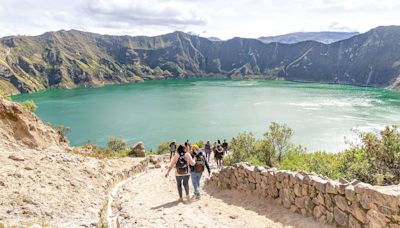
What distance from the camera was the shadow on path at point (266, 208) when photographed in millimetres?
11474

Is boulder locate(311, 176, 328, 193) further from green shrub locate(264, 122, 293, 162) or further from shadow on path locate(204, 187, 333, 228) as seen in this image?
green shrub locate(264, 122, 293, 162)

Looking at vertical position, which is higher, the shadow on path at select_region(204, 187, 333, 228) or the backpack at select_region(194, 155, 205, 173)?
the backpack at select_region(194, 155, 205, 173)

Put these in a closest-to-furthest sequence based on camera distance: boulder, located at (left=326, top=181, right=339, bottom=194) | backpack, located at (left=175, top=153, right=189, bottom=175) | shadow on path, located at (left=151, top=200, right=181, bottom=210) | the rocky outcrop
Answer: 1. boulder, located at (left=326, top=181, right=339, bottom=194)
2. shadow on path, located at (left=151, top=200, right=181, bottom=210)
3. backpack, located at (left=175, top=153, right=189, bottom=175)
4. the rocky outcrop

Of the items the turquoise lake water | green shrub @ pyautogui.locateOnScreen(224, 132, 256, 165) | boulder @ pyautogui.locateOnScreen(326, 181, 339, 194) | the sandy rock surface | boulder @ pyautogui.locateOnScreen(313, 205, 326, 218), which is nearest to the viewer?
boulder @ pyautogui.locateOnScreen(326, 181, 339, 194)

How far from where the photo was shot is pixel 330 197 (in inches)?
419

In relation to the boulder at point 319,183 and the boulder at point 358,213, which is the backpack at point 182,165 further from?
the boulder at point 358,213

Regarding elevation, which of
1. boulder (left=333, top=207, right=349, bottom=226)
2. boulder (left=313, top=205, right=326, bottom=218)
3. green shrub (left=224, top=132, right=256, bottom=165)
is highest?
boulder (left=333, top=207, right=349, bottom=226)

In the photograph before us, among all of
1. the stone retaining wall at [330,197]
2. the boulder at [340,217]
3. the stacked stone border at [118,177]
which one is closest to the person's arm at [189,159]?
the stone retaining wall at [330,197]

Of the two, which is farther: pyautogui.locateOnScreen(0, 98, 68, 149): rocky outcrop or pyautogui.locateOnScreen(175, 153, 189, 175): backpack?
pyautogui.locateOnScreen(0, 98, 68, 149): rocky outcrop

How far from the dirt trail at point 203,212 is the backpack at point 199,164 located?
131 centimetres

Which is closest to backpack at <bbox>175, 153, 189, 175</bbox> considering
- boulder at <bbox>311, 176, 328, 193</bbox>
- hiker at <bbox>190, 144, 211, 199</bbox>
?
hiker at <bbox>190, 144, 211, 199</bbox>

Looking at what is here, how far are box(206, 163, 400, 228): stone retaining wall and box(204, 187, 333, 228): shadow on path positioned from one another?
0.67ft

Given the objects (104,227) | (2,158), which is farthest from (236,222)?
(2,158)

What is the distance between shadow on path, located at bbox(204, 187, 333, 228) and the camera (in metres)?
11.5
